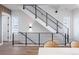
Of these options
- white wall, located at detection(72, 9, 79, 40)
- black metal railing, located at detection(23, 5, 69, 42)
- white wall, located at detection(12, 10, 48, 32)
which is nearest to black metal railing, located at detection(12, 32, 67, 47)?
black metal railing, located at detection(23, 5, 69, 42)

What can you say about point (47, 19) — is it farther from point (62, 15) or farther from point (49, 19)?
point (62, 15)

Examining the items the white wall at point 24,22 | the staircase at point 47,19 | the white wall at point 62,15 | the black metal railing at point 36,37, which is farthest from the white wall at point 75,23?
the white wall at point 24,22

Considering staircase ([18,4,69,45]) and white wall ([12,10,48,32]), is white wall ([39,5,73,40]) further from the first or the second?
white wall ([12,10,48,32])

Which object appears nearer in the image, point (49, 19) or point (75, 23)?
point (49, 19)

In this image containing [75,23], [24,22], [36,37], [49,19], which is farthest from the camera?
[24,22]

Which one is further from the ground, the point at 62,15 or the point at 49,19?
the point at 62,15

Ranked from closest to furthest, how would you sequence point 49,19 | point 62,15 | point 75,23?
point 49,19 < point 75,23 < point 62,15

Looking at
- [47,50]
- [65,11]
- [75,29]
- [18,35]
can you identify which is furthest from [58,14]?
[47,50]

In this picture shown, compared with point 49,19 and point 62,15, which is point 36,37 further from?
point 62,15

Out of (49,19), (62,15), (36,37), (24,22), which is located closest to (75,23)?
(62,15)

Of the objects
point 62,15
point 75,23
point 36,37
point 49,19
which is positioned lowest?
point 36,37

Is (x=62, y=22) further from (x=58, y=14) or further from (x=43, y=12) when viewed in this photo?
(x=43, y=12)

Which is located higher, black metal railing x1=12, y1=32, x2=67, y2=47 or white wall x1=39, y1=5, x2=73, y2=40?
white wall x1=39, y1=5, x2=73, y2=40

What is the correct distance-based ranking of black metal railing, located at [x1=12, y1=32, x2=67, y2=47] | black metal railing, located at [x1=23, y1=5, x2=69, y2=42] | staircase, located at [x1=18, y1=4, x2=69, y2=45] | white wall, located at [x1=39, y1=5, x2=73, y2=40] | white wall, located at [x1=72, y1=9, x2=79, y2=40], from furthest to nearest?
white wall, located at [x1=39, y1=5, x2=73, y2=40] < white wall, located at [x1=72, y1=9, x2=79, y2=40] < black metal railing, located at [x1=23, y1=5, x2=69, y2=42] < staircase, located at [x1=18, y1=4, x2=69, y2=45] < black metal railing, located at [x1=12, y1=32, x2=67, y2=47]
